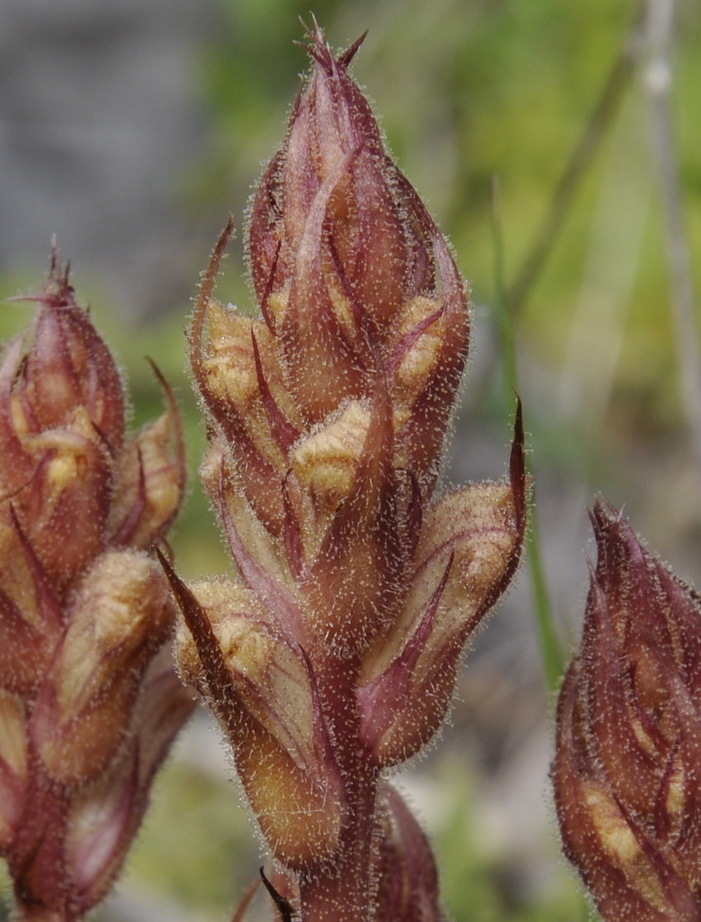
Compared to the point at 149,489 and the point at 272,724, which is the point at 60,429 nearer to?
the point at 149,489

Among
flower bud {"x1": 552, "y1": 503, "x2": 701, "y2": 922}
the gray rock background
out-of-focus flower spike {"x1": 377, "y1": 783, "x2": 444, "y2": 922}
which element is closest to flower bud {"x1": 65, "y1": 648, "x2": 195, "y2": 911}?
out-of-focus flower spike {"x1": 377, "y1": 783, "x2": 444, "y2": 922}

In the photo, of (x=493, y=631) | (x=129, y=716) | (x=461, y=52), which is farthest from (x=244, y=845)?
(x=461, y=52)

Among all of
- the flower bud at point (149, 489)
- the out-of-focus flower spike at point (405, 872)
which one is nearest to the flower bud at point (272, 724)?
the out-of-focus flower spike at point (405, 872)

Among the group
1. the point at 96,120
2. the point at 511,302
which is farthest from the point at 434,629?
the point at 96,120

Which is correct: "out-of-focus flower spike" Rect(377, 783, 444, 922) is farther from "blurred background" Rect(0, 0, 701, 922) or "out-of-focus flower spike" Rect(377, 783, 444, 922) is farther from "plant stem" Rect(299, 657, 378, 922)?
"blurred background" Rect(0, 0, 701, 922)

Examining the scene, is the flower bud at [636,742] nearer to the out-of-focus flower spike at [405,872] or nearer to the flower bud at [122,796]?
the out-of-focus flower spike at [405,872]

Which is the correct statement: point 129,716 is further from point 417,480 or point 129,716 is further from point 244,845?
point 244,845
